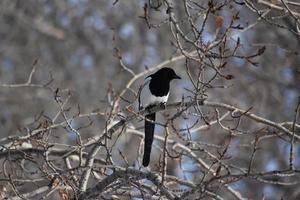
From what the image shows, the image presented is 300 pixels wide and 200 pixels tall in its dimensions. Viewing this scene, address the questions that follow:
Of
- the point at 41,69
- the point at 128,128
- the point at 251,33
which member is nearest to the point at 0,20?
the point at 41,69

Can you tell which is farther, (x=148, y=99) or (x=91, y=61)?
(x=91, y=61)

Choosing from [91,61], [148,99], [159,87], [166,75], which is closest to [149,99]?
[148,99]

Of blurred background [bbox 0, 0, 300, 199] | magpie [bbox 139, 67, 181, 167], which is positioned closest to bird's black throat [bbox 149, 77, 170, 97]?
magpie [bbox 139, 67, 181, 167]

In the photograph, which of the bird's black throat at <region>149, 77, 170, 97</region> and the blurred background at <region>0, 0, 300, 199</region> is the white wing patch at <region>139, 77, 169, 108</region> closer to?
the bird's black throat at <region>149, 77, 170, 97</region>

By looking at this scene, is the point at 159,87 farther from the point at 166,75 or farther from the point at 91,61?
the point at 91,61

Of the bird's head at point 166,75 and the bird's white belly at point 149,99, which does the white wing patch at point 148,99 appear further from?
the bird's head at point 166,75

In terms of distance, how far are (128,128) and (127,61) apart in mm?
11863

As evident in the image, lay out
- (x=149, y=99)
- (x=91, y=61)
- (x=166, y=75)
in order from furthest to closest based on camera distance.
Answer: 1. (x=91, y=61)
2. (x=166, y=75)
3. (x=149, y=99)

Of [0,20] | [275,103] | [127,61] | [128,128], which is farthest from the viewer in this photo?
[127,61]

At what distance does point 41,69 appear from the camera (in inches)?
682

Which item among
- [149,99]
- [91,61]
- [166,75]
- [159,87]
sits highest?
[91,61]

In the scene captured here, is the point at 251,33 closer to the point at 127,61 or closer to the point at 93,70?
the point at 127,61

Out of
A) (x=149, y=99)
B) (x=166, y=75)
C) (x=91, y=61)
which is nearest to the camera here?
(x=149, y=99)

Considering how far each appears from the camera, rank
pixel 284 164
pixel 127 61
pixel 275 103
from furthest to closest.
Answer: pixel 127 61 < pixel 275 103 < pixel 284 164
